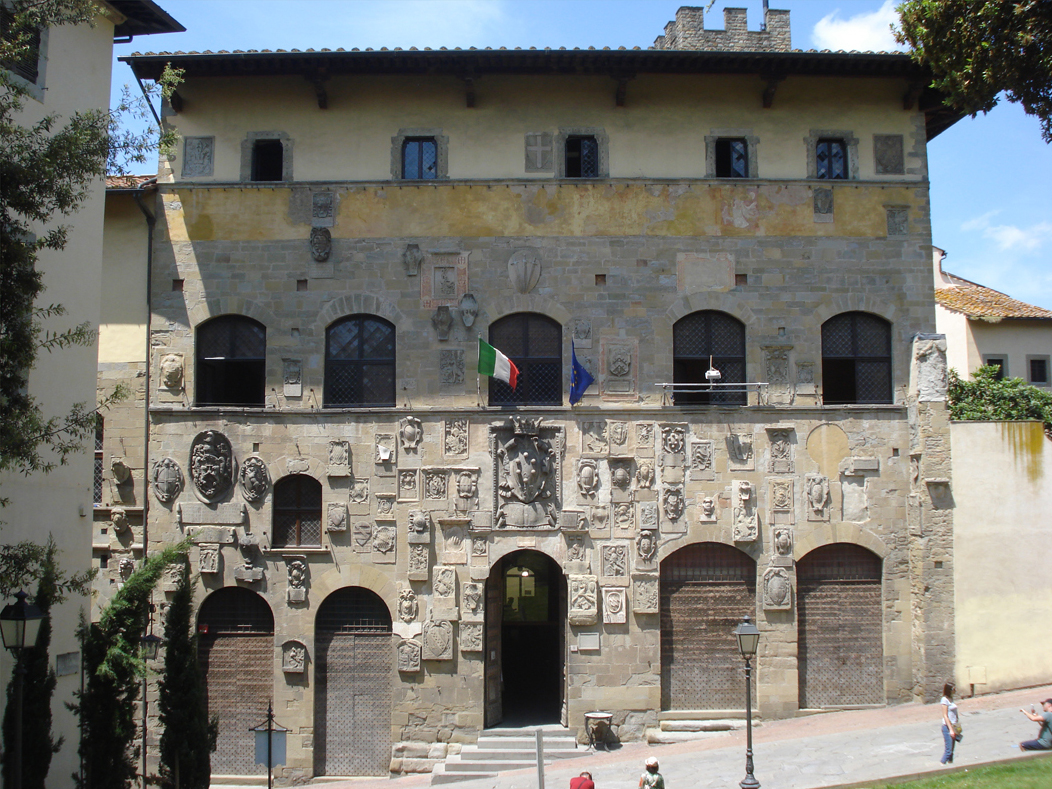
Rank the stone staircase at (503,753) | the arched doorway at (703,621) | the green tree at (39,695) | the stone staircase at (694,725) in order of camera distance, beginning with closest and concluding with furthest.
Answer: the green tree at (39,695) → the stone staircase at (503,753) → the stone staircase at (694,725) → the arched doorway at (703,621)

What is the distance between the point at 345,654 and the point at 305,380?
518 cm

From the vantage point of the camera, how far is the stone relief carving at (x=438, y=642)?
1795cm

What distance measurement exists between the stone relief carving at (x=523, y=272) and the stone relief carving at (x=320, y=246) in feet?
11.5

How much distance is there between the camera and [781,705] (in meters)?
18.0

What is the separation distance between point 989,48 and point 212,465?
14.8 m

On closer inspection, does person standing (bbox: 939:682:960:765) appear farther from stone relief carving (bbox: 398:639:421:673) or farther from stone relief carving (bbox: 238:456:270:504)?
stone relief carving (bbox: 238:456:270:504)

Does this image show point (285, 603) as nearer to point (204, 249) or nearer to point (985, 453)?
point (204, 249)

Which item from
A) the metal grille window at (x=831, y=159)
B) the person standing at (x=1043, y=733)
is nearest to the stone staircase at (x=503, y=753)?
the person standing at (x=1043, y=733)

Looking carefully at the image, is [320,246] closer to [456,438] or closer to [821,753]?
[456,438]

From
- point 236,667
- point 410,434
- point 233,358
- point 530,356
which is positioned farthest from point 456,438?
point 236,667

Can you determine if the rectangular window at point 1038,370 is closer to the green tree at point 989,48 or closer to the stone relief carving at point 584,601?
the green tree at point 989,48

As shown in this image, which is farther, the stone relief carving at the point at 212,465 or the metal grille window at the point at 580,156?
the metal grille window at the point at 580,156

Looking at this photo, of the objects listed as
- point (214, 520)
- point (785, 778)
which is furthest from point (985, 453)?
point (214, 520)

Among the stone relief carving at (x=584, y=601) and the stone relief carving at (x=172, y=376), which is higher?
the stone relief carving at (x=172, y=376)
